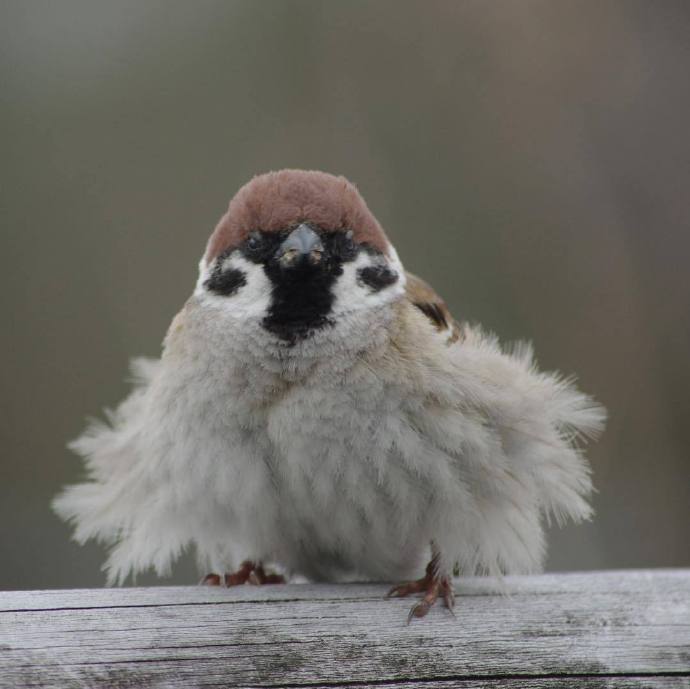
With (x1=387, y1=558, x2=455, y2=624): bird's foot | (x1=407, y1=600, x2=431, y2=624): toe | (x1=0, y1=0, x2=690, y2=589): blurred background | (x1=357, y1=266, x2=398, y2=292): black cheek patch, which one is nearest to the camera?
(x1=407, y1=600, x2=431, y2=624): toe

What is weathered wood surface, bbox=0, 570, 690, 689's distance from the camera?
6.61 ft

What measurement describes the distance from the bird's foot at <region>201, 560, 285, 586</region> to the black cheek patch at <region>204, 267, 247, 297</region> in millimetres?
670

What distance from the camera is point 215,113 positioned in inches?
210

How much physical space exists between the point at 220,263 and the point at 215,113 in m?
2.82

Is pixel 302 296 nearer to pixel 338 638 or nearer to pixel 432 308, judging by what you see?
pixel 432 308

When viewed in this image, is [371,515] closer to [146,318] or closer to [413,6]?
[146,318]

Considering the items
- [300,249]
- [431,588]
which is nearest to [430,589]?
[431,588]

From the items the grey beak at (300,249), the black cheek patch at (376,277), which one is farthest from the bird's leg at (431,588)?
the grey beak at (300,249)

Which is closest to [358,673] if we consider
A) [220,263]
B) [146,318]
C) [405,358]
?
[405,358]

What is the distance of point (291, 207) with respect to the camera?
2549 mm

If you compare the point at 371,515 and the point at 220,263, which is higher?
the point at 220,263

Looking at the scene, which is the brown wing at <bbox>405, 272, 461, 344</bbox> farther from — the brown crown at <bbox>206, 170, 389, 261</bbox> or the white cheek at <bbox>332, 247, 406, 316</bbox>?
the brown crown at <bbox>206, 170, 389, 261</bbox>

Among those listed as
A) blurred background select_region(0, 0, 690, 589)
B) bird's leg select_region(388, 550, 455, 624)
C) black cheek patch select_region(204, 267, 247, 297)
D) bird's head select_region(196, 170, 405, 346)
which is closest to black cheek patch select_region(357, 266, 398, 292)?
bird's head select_region(196, 170, 405, 346)

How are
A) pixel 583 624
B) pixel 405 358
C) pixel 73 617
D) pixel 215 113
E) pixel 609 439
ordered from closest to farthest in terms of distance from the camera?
1. pixel 73 617
2. pixel 583 624
3. pixel 405 358
4. pixel 609 439
5. pixel 215 113
